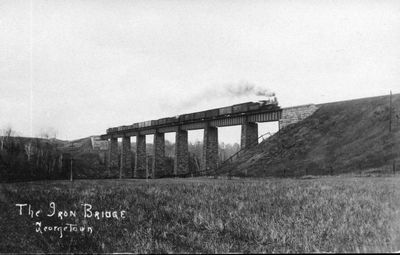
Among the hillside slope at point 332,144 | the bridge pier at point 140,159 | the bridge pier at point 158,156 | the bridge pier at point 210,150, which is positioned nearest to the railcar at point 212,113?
the bridge pier at point 210,150

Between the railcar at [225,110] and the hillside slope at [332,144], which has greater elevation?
Result: the railcar at [225,110]

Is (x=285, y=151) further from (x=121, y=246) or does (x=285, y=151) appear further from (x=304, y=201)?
(x=121, y=246)

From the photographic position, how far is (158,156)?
50000mm

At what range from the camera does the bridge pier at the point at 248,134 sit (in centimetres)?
3509

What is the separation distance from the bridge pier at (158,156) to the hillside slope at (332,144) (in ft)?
57.3

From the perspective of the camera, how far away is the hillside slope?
76.5ft

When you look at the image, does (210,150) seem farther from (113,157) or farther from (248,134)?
(113,157)

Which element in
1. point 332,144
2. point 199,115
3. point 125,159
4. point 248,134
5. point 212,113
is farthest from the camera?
point 125,159

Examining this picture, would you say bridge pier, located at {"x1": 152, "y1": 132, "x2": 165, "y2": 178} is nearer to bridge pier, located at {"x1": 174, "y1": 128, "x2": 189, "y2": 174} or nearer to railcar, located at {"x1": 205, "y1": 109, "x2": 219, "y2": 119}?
bridge pier, located at {"x1": 174, "y1": 128, "x2": 189, "y2": 174}

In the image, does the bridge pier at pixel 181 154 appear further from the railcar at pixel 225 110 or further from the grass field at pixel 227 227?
the grass field at pixel 227 227

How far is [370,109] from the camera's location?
30.0 meters

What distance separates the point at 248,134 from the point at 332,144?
380 inches

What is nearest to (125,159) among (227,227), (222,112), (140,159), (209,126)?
(140,159)

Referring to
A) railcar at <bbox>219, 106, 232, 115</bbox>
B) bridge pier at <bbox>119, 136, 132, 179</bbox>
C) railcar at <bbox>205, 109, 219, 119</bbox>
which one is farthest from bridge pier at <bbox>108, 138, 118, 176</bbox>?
railcar at <bbox>219, 106, 232, 115</bbox>
